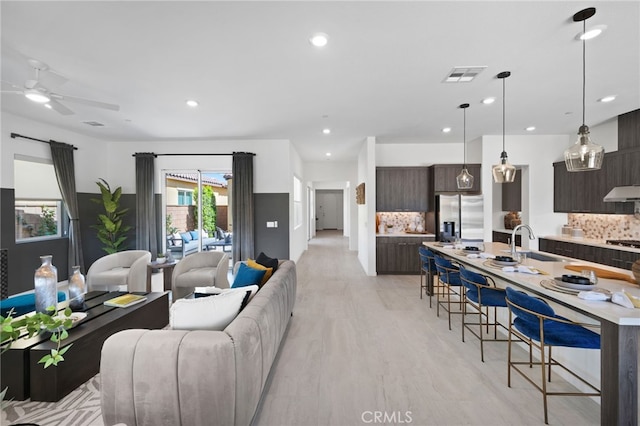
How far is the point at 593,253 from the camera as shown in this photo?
4.75 meters

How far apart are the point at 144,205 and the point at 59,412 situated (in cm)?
483

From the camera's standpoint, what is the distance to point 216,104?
162 inches

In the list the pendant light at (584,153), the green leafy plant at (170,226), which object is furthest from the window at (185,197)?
the pendant light at (584,153)

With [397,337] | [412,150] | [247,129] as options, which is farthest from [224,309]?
[412,150]

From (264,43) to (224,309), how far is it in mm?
2335

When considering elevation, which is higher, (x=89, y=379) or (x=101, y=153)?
(x=101, y=153)

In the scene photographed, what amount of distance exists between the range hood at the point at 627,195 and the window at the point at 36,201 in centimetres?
989

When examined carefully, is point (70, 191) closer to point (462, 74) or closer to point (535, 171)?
point (462, 74)

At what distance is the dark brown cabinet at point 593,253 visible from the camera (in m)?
4.24

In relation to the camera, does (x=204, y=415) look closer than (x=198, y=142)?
Yes

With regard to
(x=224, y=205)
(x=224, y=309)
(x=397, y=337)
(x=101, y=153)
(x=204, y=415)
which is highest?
(x=101, y=153)

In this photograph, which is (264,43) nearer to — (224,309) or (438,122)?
(224,309)

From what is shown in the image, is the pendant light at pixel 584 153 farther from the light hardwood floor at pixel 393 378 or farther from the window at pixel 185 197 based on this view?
the window at pixel 185 197

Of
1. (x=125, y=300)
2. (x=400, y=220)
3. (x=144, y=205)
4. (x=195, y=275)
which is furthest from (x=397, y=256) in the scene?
(x=144, y=205)
